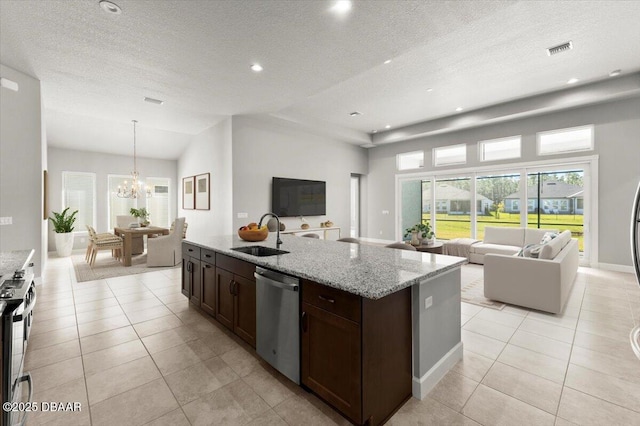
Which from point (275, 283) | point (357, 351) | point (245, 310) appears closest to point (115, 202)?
point (245, 310)

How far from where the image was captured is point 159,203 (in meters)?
9.13

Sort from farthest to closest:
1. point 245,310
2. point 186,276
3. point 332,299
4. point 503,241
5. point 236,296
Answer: point 503,241 → point 186,276 → point 236,296 → point 245,310 → point 332,299

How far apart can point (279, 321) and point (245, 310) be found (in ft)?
1.83

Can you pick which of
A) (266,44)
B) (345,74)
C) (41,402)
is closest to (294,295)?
(41,402)

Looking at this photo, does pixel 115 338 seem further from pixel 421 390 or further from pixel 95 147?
pixel 95 147

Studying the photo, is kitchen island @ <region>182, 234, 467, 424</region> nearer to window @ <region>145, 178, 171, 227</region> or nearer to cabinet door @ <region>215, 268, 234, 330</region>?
cabinet door @ <region>215, 268, 234, 330</region>

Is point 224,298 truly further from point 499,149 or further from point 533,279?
point 499,149

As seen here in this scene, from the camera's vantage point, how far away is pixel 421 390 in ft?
6.21

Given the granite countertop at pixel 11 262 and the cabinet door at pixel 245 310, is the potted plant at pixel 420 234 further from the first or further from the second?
the granite countertop at pixel 11 262

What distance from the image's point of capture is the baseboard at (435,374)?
1900mm

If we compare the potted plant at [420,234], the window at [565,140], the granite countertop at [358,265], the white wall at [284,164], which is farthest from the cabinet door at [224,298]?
the window at [565,140]

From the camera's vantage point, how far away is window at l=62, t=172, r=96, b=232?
7.57 metres

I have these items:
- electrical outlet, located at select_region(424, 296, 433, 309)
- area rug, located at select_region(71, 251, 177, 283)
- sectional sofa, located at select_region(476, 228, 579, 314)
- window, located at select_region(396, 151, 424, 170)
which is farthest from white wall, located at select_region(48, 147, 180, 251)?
electrical outlet, located at select_region(424, 296, 433, 309)

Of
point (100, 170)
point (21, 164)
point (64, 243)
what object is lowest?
point (64, 243)
